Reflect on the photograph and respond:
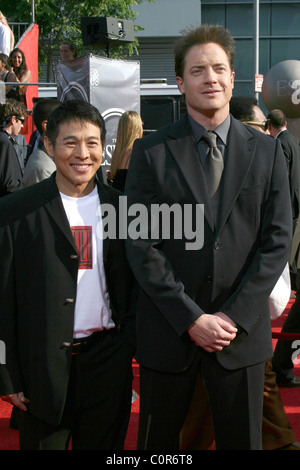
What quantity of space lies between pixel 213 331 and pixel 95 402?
61 centimetres

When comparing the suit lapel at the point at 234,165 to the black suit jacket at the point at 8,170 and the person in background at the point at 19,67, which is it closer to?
the black suit jacket at the point at 8,170

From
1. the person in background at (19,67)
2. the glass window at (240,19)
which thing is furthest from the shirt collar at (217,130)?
the glass window at (240,19)

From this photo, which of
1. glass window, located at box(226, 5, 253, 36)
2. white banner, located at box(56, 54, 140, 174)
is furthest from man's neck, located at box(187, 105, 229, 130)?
glass window, located at box(226, 5, 253, 36)

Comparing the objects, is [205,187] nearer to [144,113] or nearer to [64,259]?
[64,259]

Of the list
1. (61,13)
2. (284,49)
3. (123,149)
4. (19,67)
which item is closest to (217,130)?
(123,149)

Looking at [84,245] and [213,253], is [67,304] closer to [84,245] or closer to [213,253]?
[84,245]

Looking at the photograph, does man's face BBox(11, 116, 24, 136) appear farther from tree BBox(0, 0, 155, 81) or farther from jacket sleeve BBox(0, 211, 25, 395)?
tree BBox(0, 0, 155, 81)

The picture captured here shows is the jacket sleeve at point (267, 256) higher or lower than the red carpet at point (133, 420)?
higher

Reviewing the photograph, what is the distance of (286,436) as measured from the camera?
320 cm

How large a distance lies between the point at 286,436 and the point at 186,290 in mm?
1297

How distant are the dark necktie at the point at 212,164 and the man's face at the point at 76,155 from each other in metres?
0.46

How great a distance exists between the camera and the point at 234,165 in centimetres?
235

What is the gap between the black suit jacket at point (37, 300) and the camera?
240 cm

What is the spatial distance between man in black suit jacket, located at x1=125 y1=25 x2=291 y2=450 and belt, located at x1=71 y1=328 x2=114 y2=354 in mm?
194
